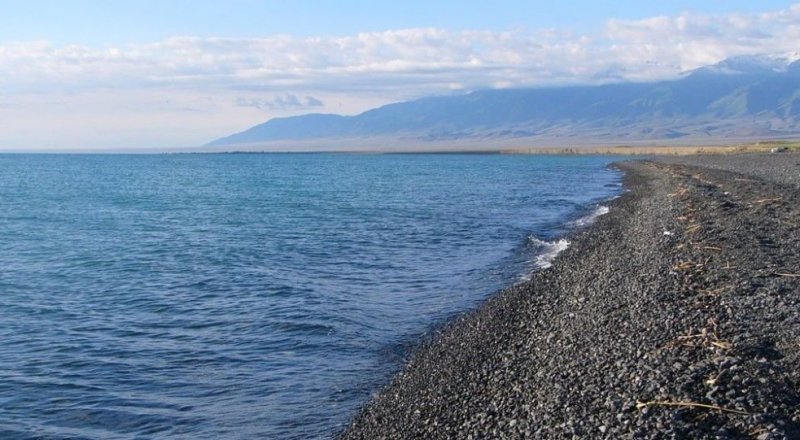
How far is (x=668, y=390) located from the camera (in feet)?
33.8

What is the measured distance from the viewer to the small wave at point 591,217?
38312 millimetres

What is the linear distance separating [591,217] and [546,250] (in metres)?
12.0

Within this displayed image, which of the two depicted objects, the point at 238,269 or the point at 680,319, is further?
the point at 238,269

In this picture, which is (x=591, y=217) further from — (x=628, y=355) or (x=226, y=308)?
(x=628, y=355)

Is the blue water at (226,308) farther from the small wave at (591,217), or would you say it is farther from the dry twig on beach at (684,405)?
the dry twig on beach at (684,405)

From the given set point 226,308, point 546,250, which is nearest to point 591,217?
point 546,250

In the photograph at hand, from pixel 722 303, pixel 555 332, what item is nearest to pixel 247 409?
pixel 555 332

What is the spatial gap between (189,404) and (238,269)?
1394 centimetres

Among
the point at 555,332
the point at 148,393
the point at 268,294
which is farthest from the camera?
the point at 268,294

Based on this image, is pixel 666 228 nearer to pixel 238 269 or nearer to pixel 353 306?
pixel 353 306

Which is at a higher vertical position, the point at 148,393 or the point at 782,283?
the point at 782,283

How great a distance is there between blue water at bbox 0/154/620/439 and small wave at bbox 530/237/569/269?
31 centimetres

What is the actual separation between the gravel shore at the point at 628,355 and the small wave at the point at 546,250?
270 cm

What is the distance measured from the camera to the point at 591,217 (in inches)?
1622
